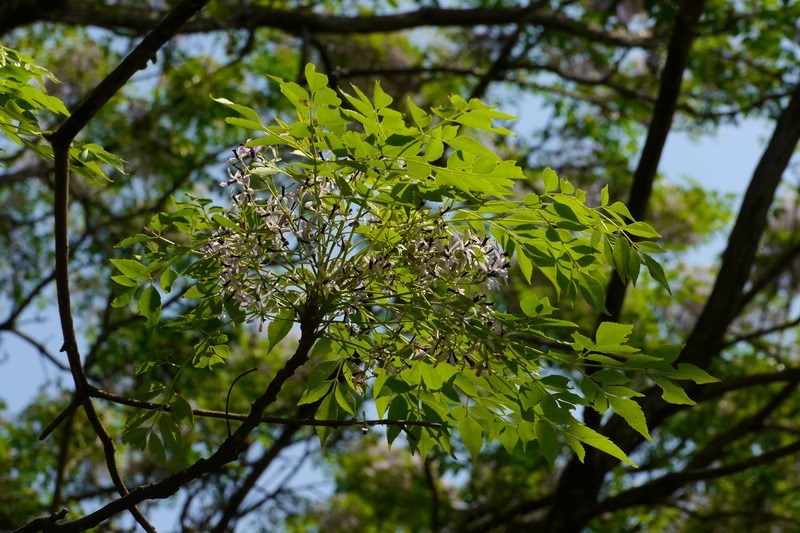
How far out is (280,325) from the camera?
5.68 ft

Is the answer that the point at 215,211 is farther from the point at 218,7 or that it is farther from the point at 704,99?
the point at 704,99

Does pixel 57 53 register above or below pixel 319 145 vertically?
above

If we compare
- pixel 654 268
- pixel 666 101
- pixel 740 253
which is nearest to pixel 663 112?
pixel 666 101

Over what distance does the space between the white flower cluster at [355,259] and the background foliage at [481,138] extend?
423 cm

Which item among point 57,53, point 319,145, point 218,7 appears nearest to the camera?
point 319,145

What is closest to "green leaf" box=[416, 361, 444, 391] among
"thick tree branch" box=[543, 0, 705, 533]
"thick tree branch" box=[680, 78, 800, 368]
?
"thick tree branch" box=[543, 0, 705, 533]

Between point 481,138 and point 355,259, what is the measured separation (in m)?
9.01

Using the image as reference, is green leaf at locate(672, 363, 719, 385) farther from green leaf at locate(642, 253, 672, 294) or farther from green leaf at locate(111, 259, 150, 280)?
green leaf at locate(111, 259, 150, 280)

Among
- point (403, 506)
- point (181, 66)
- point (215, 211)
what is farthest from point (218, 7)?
point (215, 211)

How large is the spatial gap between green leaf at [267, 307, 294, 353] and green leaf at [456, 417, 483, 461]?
0.36 metres

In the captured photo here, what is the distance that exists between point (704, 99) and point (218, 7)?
462 cm

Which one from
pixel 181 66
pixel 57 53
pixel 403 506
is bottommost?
pixel 403 506

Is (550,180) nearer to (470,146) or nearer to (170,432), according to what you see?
(470,146)

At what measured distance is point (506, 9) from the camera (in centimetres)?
784
